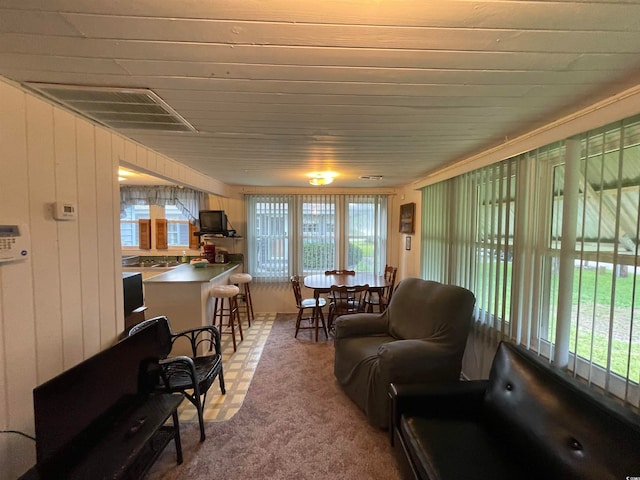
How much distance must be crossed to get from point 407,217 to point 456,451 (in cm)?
341

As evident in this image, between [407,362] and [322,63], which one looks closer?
[322,63]

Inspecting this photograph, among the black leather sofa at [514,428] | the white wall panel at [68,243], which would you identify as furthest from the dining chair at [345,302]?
the white wall panel at [68,243]

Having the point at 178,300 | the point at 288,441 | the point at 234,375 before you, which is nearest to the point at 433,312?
the point at 288,441

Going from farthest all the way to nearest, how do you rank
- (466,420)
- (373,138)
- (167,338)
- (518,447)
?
1. (167,338)
2. (373,138)
3. (466,420)
4. (518,447)

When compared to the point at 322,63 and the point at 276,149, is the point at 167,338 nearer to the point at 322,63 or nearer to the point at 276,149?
the point at 276,149

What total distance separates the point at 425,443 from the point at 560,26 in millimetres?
1822

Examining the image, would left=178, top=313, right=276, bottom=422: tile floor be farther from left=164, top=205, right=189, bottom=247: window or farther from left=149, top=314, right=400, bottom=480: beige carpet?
left=164, top=205, right=189, bottom=247: window

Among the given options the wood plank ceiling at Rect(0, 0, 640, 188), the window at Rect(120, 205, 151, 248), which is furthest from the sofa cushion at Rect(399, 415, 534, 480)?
the window at Rect(120, 205, 151, 248)

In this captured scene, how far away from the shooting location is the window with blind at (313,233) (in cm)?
482

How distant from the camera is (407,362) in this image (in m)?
2.05

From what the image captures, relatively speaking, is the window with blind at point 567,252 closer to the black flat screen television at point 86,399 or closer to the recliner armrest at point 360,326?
the recliner armrest at point 360,326

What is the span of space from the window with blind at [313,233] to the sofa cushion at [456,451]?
340cm

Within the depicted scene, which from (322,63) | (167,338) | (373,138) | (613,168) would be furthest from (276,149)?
(613,168)

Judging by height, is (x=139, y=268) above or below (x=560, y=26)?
below
